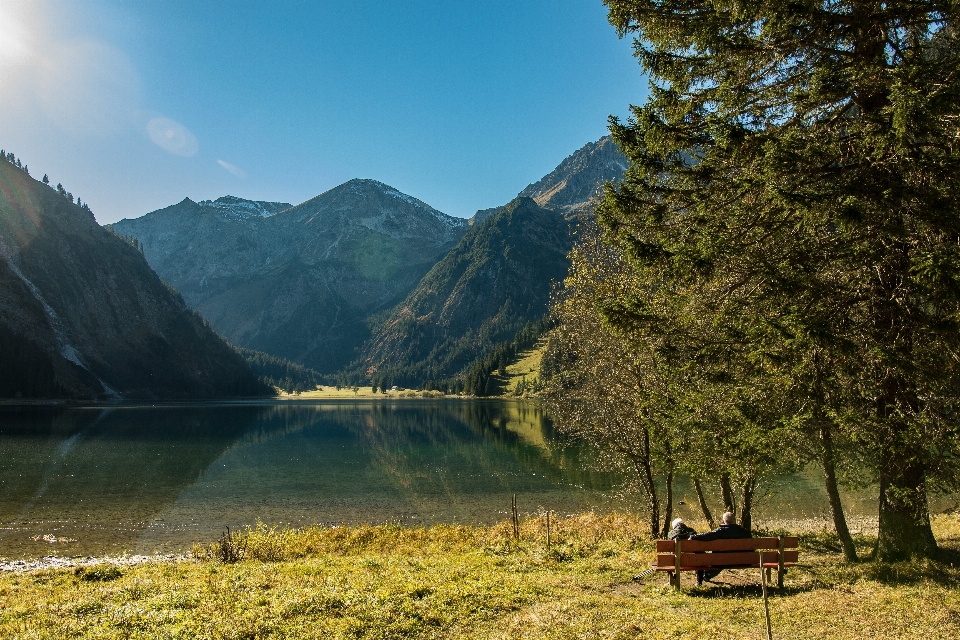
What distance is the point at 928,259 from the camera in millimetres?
8906

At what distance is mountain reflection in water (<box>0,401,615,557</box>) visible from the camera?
102 feet

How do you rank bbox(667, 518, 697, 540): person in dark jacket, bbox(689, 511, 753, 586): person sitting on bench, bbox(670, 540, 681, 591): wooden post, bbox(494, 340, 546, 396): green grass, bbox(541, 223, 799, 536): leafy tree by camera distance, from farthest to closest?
bbox(494, 340, 546, 396): green grass < bbox(667, 518, 697, 540): person in dark jacket < bbox(689, 511, 753, 586): person sitting on bench < bbox(541, 223, 799, 536): leafy tree < bbox(670, 540, 681, 591): wooden post

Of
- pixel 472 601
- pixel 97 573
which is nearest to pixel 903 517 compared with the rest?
pixel 472 601

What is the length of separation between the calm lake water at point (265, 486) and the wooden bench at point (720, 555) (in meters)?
21.1

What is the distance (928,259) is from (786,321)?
227 cm

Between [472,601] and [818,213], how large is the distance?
10.1m

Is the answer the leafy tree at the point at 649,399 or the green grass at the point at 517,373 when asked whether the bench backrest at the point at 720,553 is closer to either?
the leafy tree at the point at 649,399

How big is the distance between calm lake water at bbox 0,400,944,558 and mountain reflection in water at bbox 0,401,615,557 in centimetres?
13

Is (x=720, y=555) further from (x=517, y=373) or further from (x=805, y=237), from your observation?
(x=517, y=373)

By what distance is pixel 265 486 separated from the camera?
4397 centimetres

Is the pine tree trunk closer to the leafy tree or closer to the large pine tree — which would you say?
Result: the large pine tree

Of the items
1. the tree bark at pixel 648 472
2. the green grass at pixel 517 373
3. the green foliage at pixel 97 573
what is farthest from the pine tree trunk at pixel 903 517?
the green grass at pixel 517 373

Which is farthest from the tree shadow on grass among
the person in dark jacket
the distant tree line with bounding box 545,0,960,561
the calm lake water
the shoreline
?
the calm lake water

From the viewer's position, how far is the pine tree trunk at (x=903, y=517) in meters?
10.9
